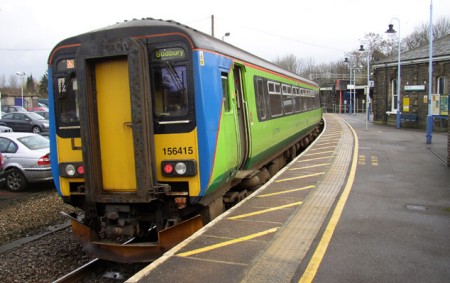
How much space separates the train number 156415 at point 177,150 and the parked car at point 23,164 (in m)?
6.37

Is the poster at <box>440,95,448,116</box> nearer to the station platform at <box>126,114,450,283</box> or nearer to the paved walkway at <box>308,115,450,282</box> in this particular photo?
the paved walkway at <box>308,115,450,282</box>

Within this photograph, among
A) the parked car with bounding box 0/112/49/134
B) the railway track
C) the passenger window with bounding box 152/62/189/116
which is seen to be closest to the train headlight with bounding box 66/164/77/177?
the railway track

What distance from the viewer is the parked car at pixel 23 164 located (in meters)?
10.5

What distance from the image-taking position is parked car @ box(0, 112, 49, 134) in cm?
2586

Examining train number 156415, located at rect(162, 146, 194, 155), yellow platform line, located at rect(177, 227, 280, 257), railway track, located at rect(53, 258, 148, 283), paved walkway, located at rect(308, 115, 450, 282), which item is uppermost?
train number 156415, located at rect(162, 146, 194, 155)

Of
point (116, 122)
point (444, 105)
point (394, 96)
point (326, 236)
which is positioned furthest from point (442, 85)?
point (116, 122)

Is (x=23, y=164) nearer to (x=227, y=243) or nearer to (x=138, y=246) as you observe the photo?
(x=138, y=246)

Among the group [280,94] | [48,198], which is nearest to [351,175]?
[280,94]

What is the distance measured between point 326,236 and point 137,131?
2895 mm

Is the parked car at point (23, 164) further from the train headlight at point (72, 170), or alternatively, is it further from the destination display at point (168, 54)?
the destination display at point (168, 54)

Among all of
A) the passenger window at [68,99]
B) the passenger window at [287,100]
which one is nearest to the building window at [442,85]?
the passenger window at [287,100]

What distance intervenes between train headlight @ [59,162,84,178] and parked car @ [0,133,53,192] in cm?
518

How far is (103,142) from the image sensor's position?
220 inches

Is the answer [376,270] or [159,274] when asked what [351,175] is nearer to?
[376,270]
